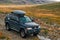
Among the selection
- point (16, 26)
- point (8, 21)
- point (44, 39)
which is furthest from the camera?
point (8, 21)

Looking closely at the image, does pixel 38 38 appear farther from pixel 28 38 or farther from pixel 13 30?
pixel 13 30

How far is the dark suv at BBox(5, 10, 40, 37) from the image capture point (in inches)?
883

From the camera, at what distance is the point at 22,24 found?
75.7 feet

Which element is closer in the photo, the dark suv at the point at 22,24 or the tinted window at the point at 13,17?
the dark suv at the point at 22,24

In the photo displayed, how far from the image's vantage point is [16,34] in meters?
24.8

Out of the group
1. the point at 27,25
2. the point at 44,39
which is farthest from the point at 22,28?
the point at 44,39

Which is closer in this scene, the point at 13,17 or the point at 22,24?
the point at 22,24

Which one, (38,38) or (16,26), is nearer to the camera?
(38,38)

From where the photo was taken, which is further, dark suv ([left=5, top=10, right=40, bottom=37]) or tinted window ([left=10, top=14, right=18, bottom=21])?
tinted window ([left=10, top=14, right=18, bottom=21])

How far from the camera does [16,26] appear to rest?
24.3 m

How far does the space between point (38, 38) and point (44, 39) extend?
2.32 ft

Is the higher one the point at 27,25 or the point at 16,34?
the point at 27,25

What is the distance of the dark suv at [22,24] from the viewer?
22.4 metres

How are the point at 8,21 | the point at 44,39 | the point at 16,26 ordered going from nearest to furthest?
the point at 44,39
the point at 16,26
the point at 8,21
